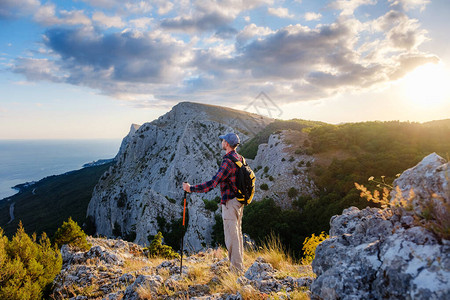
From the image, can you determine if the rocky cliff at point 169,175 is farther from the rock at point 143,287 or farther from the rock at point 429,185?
the rock at point 429,185

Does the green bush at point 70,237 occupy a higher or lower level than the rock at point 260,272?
lower

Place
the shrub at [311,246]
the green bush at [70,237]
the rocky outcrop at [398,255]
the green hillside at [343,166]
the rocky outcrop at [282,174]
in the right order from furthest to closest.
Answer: the rocky outcrop at [282,174] < the green hillside at [343,166] < the green bush at [70,237] < the shrub at [311,246] < the rocky outcrop at [398,255]

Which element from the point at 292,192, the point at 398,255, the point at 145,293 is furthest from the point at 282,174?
the point at 398,255

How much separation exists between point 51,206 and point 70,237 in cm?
13283

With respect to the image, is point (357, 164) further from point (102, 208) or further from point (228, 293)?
point (102, 208)

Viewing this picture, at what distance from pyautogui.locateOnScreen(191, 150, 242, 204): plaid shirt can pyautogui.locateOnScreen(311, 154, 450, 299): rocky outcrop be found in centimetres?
220

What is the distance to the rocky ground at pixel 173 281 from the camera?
4256 mm

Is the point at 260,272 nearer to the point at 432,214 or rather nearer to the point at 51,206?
the point at 432,214

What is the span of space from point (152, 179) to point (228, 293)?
52.9 m

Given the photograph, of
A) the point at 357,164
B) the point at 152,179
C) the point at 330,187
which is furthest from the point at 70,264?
the point at 152,179

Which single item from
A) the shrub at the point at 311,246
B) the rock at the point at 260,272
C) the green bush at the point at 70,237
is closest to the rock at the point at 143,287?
the rock at the point at 260,272

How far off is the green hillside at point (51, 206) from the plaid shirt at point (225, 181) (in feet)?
291

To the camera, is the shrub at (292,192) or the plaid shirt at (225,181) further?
the shrub at (292,192)

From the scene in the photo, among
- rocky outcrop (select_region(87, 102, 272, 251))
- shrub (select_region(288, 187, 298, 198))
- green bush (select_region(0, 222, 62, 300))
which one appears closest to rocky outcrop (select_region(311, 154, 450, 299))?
green bush (select_region(0, 222, 62, 300))
